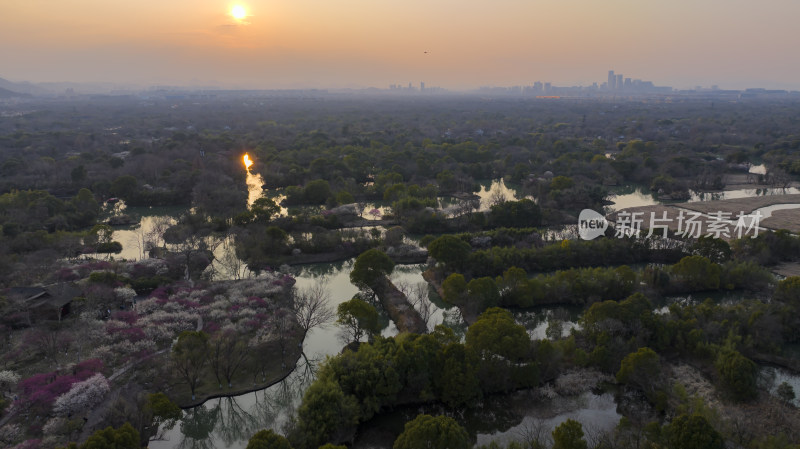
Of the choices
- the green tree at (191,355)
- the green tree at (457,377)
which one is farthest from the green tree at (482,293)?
the green tree at (191,355)

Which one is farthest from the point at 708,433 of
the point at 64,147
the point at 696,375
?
the point at 64,147

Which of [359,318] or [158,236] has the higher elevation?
[359,318]

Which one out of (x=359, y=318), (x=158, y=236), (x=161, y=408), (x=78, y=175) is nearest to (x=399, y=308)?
(x=359, y=318)

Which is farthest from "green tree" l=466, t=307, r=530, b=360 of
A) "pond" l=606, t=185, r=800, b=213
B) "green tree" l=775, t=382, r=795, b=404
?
"pond" l=606, t=185, r=800, b=213

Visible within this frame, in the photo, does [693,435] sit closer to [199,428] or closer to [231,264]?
[199,428]

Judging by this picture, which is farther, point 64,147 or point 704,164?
point 64,147

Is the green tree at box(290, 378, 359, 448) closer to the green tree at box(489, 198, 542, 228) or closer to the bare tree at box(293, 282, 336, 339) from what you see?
the bare tree at box(293, 282, 336, 339)

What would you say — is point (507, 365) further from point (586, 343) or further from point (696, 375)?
point (696, 375)

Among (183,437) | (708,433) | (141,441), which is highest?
(708,433)
